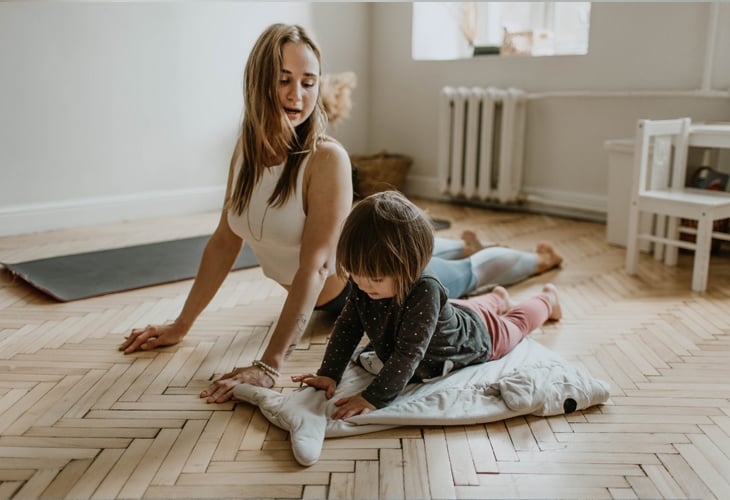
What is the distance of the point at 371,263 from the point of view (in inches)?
57.1

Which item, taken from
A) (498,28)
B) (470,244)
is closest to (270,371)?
(470,244)

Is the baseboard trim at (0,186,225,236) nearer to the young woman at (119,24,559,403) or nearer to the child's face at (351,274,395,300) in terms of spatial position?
the young woman at (119,24,559,403)

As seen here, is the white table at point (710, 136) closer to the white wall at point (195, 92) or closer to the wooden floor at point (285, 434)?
the white wall at point (195, 92)

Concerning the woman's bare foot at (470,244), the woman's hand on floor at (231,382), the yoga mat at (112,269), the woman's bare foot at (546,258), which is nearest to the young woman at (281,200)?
the woman's hand on floor at (231,382)

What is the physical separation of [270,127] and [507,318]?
85 centimetres

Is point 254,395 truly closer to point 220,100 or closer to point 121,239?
point 121,239

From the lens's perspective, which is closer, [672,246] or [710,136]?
[710,136]

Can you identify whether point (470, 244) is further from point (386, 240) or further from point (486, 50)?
point (486, 50)

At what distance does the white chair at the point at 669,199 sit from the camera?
8.52ft

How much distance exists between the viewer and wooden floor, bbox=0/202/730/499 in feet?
4.30

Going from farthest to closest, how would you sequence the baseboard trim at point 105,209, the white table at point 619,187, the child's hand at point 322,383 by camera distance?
the baseboard trim at point 105,209
the white table at point 619,187
the child's hand at point 322,383

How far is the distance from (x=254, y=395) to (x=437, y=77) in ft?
10.9

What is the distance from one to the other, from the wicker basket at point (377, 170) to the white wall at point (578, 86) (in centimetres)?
22

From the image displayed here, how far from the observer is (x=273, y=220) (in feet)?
6.10
